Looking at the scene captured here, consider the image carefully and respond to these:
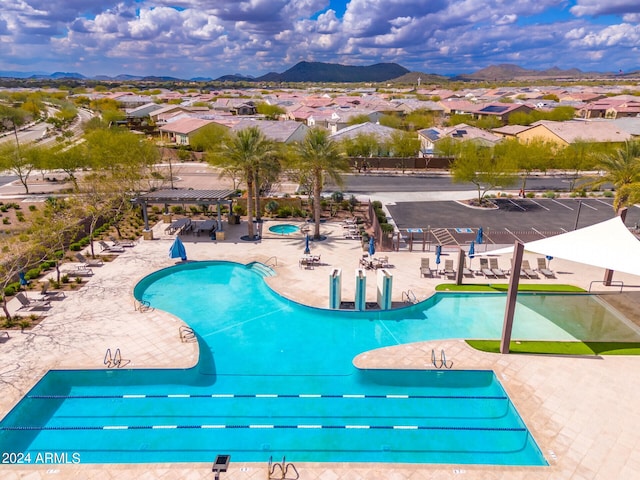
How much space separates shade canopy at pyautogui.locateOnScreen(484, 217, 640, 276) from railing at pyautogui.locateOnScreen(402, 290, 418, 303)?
628 centimetres

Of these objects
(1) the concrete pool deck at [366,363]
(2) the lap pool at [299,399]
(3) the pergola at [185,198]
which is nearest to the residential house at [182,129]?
(3) the pergola at [185,198]

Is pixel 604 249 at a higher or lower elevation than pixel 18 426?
higher

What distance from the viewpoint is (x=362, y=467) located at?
12195mm

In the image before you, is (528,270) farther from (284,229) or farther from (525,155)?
(525,155)

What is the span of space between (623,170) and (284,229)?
→ 25940 mm

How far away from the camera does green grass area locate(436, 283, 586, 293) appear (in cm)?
2354

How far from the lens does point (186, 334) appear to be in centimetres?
1877

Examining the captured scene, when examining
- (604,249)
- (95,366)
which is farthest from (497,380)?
(95,366)

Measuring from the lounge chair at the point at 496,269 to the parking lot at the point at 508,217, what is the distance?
5.18m

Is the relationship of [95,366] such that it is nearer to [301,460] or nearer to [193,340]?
[193,340]

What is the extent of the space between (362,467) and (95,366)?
36.2 ft

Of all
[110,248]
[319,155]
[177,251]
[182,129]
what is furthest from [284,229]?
[182,129]

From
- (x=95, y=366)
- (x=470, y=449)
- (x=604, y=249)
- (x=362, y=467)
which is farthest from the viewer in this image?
(x=604, y=249)

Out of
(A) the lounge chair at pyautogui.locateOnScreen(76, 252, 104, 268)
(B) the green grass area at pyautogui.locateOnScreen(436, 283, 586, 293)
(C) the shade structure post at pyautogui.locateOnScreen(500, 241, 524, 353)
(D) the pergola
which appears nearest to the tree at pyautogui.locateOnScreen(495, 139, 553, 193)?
(B) the green grass area at pyautogui.locateOnScreen(436, 283, 586, 293)
